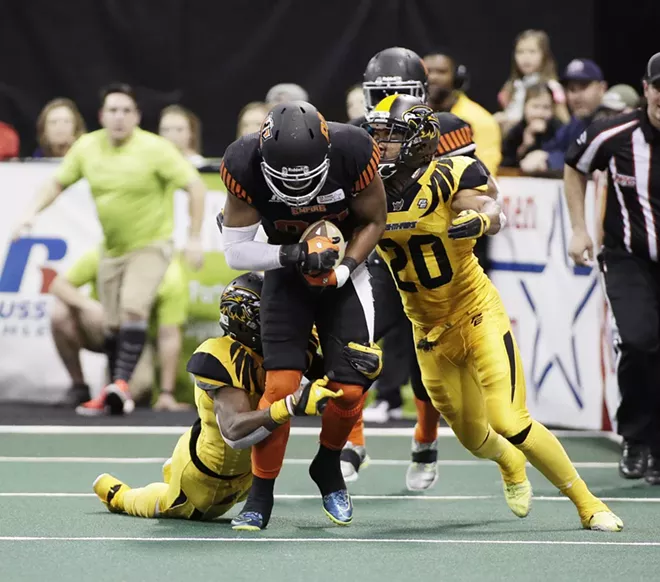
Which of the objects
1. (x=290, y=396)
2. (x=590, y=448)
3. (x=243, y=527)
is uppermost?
(x=290, y=396)

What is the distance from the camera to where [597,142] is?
7.91 metres

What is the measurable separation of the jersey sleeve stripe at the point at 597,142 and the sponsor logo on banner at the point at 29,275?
13.7 feet

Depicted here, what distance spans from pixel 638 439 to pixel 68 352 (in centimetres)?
425

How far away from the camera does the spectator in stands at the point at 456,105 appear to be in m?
9.20

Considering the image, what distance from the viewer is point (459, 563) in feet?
18.6

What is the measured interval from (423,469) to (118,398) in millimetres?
3091

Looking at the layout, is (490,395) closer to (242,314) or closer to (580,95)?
(242,314)

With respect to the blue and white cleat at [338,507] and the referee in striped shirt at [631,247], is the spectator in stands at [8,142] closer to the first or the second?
the referee in striped shirt at [631,247]

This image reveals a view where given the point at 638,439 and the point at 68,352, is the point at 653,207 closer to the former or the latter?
the point at 638,439

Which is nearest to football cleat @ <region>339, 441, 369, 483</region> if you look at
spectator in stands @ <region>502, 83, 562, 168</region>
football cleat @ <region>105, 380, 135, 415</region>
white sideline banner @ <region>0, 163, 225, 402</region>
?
football cleat @ <region>105, 380, 135, 415</region>

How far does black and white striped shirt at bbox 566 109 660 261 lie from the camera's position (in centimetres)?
782

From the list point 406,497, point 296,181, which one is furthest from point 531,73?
point 296,181

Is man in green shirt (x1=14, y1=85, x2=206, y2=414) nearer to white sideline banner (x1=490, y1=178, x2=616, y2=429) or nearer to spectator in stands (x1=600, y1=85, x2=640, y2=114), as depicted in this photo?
white sideline banner (x1=490, y1=178, x2=616, y2=429)

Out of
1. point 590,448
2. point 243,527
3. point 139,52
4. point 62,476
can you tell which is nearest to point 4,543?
point 243,527
